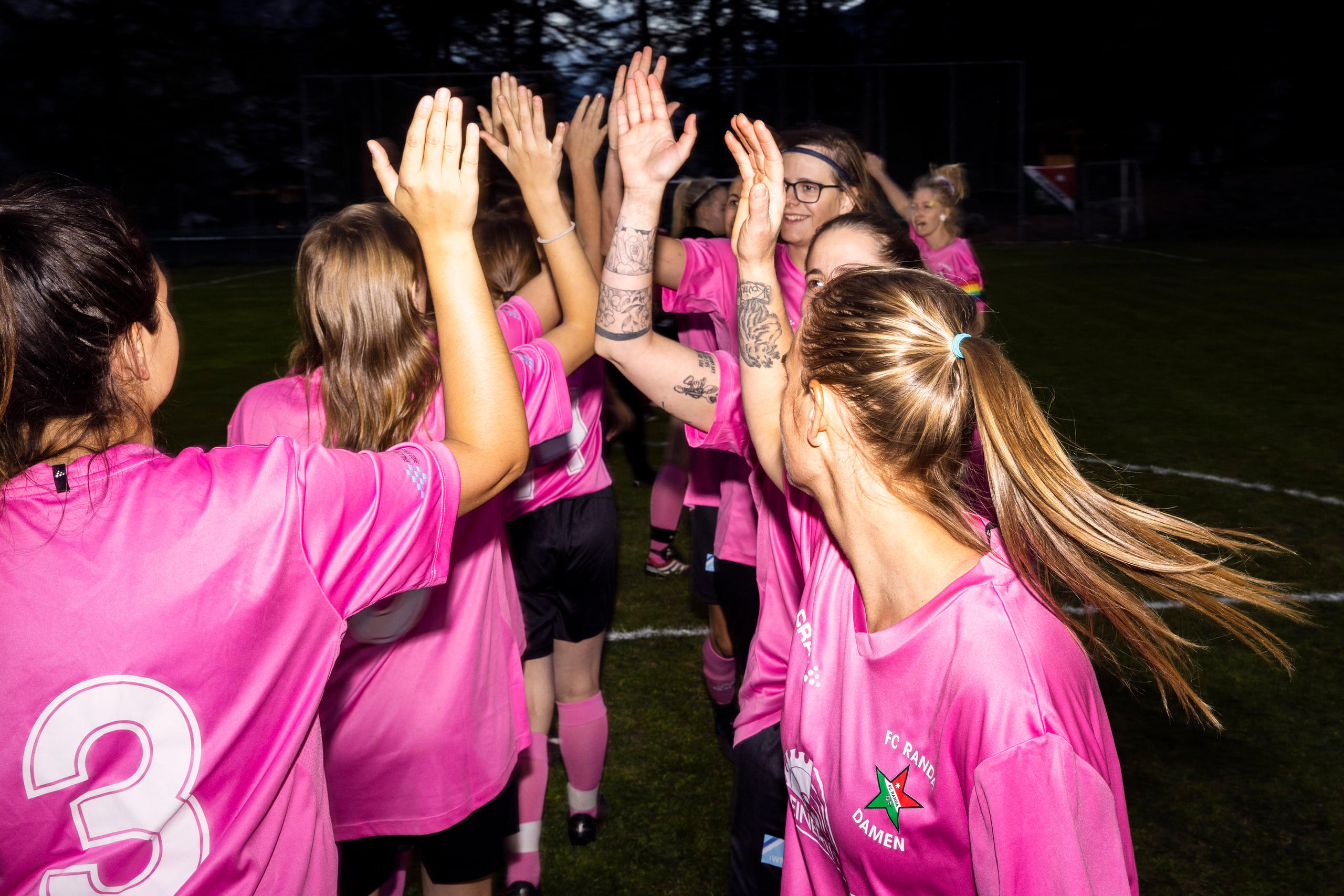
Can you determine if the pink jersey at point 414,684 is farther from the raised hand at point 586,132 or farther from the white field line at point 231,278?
the white field line at point 231,278

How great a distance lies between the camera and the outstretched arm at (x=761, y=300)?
2.28 metres

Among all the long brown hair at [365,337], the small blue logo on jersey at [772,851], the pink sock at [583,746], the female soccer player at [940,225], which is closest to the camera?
the long brown hair at [365,337]

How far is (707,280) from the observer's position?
3621 mm

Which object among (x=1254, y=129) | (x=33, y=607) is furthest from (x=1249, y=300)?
(x=1254, y=129)

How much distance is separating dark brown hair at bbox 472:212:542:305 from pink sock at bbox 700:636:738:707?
70.8 inches

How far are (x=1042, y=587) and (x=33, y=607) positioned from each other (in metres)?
1.49

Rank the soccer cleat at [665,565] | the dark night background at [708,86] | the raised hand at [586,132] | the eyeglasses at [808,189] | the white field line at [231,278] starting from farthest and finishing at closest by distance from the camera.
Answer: the dark night background at [708,86]
the white field line at [231,278]
the soccer cleat at [665,565]
the eyeglasses at [808,189]
the raised hand at [586,132]

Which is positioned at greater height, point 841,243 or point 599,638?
point 841,243

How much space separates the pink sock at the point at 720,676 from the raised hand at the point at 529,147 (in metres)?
2.36

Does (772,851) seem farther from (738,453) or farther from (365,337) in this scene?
(365,337)

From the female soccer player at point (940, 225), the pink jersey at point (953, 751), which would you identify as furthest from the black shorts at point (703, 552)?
the female soccer player at point (940, 225)

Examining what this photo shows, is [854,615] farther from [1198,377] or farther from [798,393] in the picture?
[1198,377]

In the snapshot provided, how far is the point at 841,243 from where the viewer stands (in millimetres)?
2775

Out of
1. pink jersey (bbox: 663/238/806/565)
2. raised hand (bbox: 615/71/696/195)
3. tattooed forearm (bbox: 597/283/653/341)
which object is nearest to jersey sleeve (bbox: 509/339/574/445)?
tattooed forearm (bbox: 597/283/653/341)
